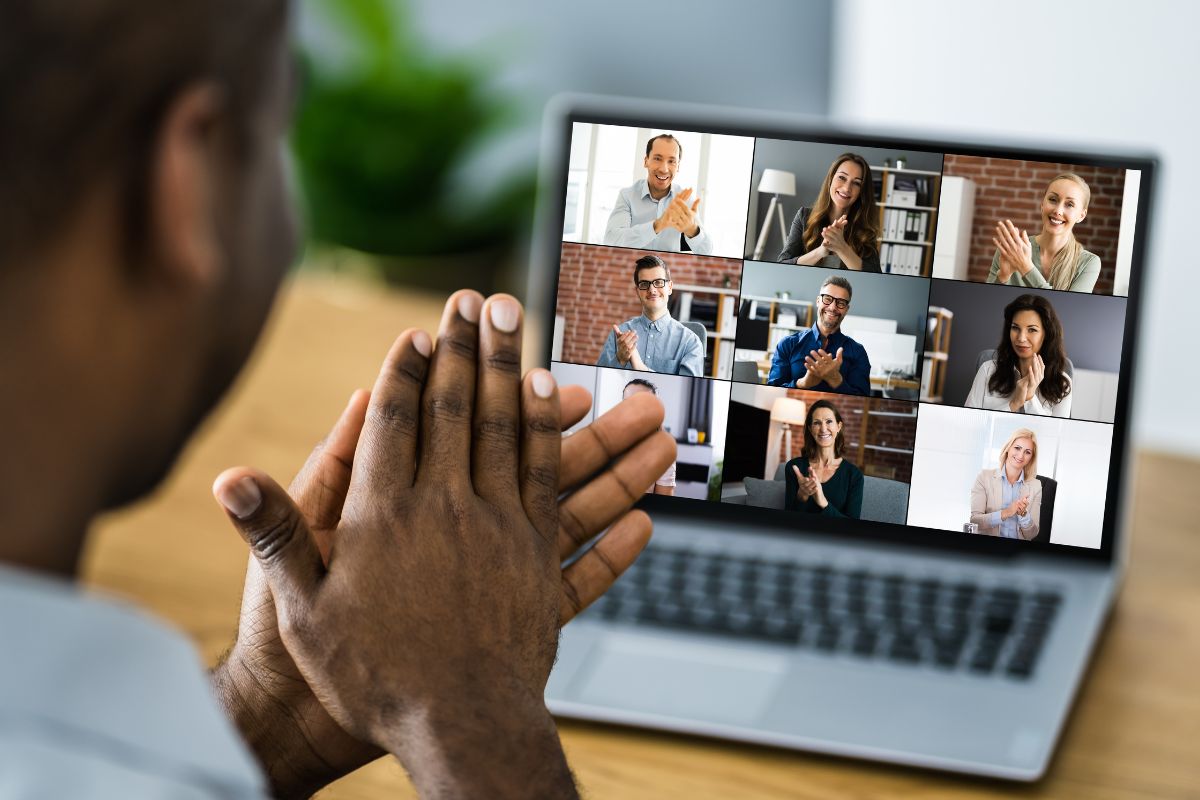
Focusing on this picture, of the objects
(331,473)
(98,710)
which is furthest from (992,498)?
(98,710)

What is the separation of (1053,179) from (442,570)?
1.16 feet

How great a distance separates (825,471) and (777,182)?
5.8 inches

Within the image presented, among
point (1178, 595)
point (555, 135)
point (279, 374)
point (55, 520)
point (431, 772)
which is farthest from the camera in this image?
point (279, 374)

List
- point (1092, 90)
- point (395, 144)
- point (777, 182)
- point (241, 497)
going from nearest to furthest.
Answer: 1. point (241, 497)
2. point (777, 182)
3. point (1092, 90)
4. point (395, 144)

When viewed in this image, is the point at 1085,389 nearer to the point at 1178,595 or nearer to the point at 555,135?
the point at 555,135

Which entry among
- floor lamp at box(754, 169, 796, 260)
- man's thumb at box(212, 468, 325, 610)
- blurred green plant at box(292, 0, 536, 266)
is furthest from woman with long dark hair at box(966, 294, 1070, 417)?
blurred green plant at box(292, 0, 536, 266)

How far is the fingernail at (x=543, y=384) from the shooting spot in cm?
56

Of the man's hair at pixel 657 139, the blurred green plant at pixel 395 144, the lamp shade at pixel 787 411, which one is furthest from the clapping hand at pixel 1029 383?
the blurred green plant at pixel 395 144

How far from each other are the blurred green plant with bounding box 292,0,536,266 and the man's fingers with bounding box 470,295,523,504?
5.42 ft

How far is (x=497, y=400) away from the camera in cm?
55

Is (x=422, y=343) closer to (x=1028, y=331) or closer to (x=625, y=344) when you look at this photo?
(x=625, y=344)

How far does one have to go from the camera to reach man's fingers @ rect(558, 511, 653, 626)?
0.62 m

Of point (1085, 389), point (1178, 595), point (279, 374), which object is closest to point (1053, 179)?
point (1085, 389)

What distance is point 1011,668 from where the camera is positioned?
0.75 metres
